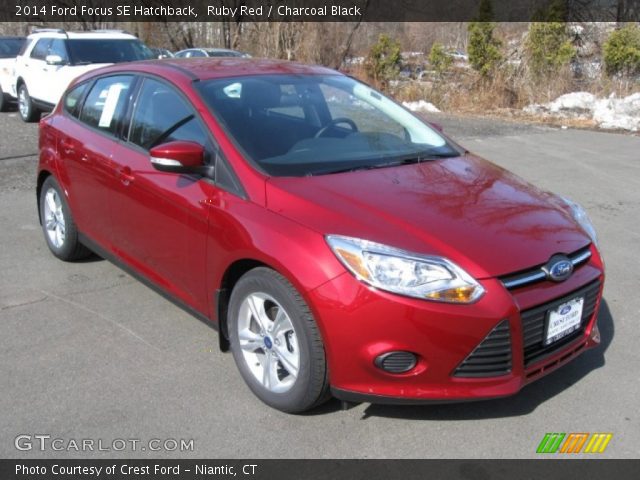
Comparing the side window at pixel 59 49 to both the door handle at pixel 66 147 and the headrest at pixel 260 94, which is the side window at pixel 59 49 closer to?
the door handle at pixel 66 147

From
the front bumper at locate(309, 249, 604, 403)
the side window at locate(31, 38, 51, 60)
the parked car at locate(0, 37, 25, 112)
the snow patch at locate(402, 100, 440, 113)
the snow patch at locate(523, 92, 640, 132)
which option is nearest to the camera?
the front bumper at locate(309, 249, 604, 403)

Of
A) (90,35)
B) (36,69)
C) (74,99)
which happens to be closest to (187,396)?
(74,99)

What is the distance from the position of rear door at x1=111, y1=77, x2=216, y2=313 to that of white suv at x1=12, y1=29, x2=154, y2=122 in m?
8.46

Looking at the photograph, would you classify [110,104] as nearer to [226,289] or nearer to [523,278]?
[226,289]

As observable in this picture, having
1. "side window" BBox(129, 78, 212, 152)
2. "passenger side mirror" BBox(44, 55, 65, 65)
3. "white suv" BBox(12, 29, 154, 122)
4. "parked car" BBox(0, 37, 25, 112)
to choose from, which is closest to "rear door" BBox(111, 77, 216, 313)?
"side window" BBox(129, 78, 212, 152)

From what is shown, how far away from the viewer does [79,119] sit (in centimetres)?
493

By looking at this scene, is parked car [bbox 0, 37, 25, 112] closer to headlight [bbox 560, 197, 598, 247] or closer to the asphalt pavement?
the asphalt pavement

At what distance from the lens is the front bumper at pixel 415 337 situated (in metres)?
2.73

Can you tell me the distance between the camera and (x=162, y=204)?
3764 mm

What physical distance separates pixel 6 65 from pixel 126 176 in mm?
13110

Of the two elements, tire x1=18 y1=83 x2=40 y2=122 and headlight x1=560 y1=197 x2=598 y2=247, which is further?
tire x1=18 y1=83 x2=40 y2=122

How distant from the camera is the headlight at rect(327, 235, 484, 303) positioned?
2.75m

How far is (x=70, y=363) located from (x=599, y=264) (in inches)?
118
